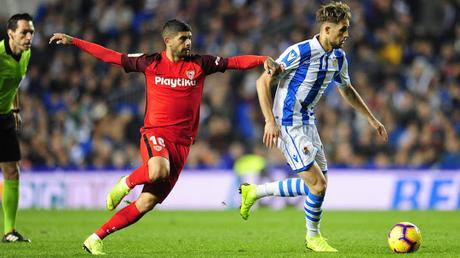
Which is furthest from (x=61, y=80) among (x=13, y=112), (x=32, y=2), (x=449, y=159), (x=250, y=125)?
(x=13, y=112)

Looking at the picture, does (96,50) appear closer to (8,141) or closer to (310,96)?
(310,96)

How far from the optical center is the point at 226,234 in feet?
38.2

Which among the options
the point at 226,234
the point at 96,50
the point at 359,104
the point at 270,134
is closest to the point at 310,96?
the point at 359,104

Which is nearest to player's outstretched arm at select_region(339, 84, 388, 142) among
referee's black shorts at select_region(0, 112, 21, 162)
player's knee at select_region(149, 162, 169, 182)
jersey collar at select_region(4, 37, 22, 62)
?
player's knee at select_region(149, 162, 169, 182)

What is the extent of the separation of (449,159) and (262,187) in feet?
29.3

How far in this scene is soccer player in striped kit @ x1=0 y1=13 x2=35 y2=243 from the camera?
9828mm

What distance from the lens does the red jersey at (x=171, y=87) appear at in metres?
8.63

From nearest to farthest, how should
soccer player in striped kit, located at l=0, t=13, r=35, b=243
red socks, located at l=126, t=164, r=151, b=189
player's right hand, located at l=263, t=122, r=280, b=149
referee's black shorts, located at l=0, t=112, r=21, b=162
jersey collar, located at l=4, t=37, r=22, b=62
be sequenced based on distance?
player's right hand, located at l=263, t=122, r=280, b=149 → red socks, located at l=126, t=164, r=151, b=189 → soccer player in striped kit, located at l=0, t=13, r=35, b=243 → jersey collar, located at l=4, t=37, r=22, b=62 → referee's black shorts, located at l=0, t=112, r=21, b=162

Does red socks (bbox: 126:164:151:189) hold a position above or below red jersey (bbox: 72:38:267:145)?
below

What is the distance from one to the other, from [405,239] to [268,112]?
1751 mm

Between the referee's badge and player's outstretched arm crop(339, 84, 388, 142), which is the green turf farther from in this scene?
the referee's badge

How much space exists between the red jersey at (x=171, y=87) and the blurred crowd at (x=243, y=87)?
936 cm

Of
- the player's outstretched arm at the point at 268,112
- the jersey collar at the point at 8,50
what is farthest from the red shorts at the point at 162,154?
the jersey collar at the point at 8,50

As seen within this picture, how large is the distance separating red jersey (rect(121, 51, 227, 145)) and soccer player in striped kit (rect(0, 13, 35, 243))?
1.70 m
